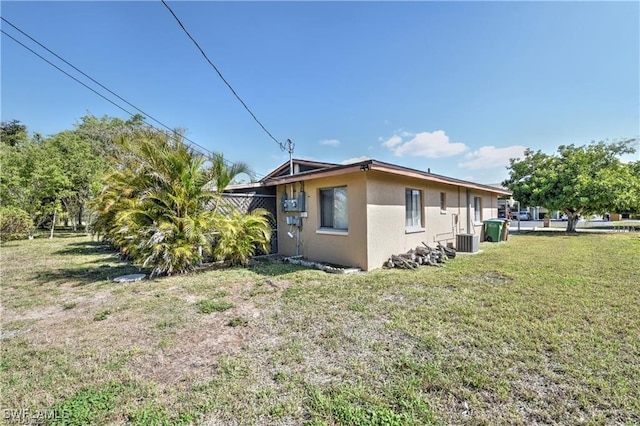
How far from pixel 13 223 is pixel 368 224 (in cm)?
Result: 1735

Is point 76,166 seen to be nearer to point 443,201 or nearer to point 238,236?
point 238,236

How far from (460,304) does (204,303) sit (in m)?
4.32

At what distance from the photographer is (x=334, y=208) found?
8141 millimetres

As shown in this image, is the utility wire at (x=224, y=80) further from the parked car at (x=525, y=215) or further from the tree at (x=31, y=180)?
the parked car at (x=525, y=215)

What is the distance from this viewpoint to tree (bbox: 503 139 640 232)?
1542cm

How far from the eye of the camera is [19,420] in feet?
7.09

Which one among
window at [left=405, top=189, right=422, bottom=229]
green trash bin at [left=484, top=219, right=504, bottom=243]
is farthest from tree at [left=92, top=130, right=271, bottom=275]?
green trash bin at [left=484, top=219, right=504, bottom=243]

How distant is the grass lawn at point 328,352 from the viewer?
223cm

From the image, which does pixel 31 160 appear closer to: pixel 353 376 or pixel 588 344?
pixel 353 376

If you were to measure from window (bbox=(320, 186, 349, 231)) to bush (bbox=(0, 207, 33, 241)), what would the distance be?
1562 cm

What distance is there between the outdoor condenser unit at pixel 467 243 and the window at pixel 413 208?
2.40 meters

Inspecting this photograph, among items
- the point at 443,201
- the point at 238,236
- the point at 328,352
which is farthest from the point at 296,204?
the point at 328,352

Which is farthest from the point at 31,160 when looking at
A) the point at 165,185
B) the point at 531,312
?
the point at 531,312

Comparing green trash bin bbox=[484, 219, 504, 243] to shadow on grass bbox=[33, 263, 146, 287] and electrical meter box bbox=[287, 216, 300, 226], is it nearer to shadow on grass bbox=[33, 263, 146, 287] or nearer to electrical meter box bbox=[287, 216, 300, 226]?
electrical meter box bbox=[287, 216, 300, 226]
